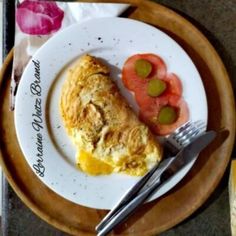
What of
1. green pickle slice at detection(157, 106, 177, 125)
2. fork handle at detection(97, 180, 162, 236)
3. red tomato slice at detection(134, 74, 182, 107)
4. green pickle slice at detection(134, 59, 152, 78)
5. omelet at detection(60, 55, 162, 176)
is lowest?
fork handle at detection(97, 180, 162, 236)

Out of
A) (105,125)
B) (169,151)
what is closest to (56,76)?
(105,125)

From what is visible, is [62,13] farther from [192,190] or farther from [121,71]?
[192,190]

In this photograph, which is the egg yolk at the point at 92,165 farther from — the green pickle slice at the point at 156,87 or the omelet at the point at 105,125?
the green pickle slice at the point at 156,87

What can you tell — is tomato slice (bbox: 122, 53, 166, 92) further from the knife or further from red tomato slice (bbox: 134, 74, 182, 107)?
the knife

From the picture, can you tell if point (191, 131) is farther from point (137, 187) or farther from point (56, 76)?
point (56, 76)

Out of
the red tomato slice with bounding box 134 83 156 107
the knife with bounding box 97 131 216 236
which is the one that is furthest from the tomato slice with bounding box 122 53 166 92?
the knife with bounding box 97 131 216 236
